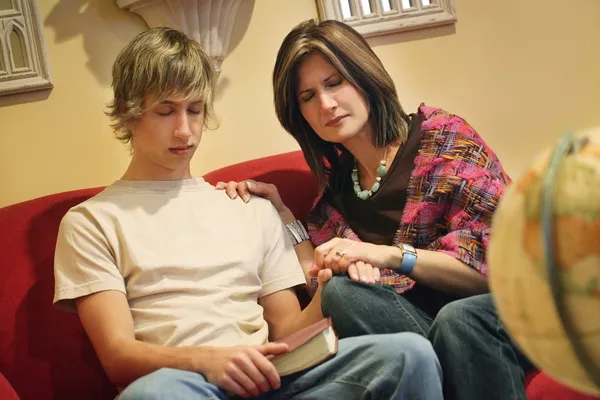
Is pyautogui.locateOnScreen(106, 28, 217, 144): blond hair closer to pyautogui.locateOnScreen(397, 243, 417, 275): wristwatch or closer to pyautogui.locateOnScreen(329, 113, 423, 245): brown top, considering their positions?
pyautogui.locateOnScreen(329, 113, 423, 245): brown top

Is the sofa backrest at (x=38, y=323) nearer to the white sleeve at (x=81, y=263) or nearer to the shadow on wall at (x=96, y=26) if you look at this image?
the white sleeve at (x=81, y=263)

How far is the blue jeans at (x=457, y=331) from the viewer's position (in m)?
1.00

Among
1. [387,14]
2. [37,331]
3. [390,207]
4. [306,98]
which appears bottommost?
[37,331]

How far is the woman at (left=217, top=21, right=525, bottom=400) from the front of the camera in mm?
1051

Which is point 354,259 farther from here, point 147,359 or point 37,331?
point 37,331

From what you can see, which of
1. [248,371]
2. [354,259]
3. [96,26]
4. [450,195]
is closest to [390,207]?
[450,195]

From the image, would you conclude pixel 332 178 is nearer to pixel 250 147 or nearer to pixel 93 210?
pixel 250 147

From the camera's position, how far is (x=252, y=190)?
1497 mm

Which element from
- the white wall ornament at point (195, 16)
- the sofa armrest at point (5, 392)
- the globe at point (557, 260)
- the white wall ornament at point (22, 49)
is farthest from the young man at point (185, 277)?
the globe at point (557, 260)

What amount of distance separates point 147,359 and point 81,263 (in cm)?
25

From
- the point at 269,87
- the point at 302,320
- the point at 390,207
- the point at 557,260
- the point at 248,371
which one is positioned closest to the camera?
the point at 557,260

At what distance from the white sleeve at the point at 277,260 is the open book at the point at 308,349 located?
1.21 feet

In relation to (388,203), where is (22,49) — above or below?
above

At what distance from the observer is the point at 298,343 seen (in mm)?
999
